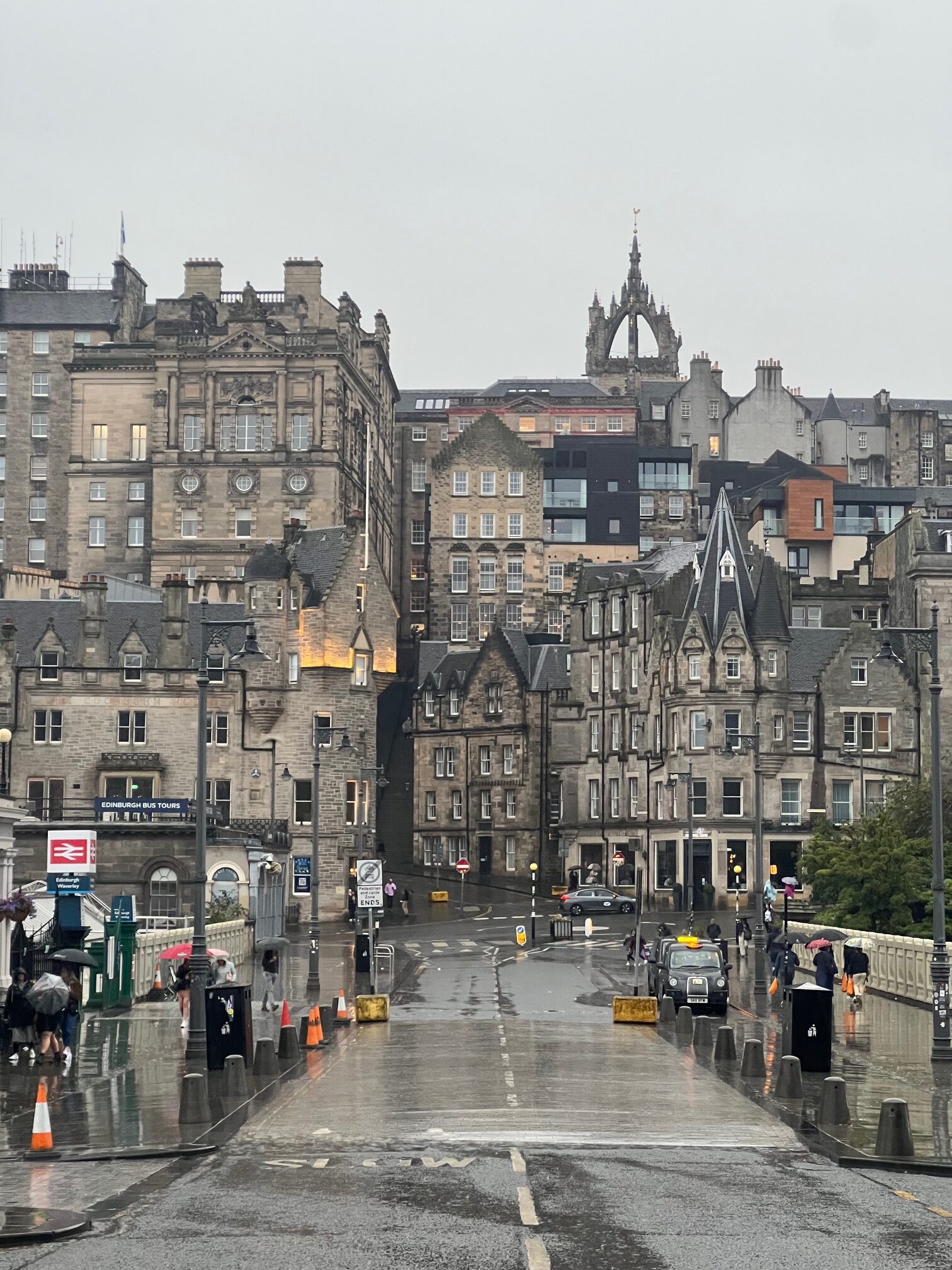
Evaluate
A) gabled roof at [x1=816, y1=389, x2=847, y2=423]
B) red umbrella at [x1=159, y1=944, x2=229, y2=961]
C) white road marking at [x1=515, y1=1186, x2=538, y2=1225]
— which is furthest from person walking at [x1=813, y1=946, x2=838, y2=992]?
gabled roof at [x1=816, y1=389, x2=847, y2=423]

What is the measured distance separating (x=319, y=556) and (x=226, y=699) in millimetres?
9726

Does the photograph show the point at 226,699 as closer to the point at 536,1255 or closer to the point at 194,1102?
the point at 194,1102

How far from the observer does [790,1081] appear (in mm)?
27234

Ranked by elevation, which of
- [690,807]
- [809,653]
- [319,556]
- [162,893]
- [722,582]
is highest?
[319,556]

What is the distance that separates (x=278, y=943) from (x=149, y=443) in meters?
73.5

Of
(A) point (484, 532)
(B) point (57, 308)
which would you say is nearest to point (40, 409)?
(B) point (57, 308)

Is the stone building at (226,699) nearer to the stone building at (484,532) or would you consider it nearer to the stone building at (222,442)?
the stone building at (222,442)

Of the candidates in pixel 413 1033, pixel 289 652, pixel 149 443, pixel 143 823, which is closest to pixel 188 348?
pixel 149 443

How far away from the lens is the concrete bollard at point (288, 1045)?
3238cm

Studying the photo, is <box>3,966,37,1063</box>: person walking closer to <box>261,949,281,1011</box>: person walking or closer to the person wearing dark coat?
<box>261,949,281,1011</box>: person walking

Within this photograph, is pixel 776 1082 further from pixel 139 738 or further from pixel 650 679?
pixel 650 679

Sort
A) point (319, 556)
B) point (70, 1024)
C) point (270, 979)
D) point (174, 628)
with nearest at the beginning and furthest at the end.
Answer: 1. point (70, 1024)
2. point (270, 979)
3. point (174, 628)
4. point (319, 556)

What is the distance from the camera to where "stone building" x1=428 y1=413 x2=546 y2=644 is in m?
133

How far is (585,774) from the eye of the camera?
107875 mm
